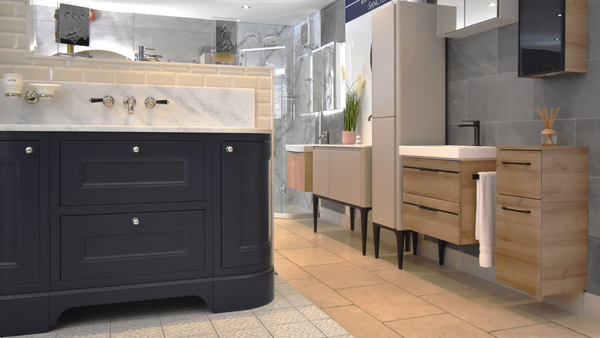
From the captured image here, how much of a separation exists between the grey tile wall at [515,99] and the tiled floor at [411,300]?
14.4 inches

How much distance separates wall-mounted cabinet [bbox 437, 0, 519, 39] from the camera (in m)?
2.88

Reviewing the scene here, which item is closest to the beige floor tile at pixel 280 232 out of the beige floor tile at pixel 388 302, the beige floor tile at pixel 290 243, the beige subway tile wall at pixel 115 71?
the beige floor tile at pixel 290 243

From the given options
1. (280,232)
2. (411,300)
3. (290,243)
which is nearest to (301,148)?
(280,232)

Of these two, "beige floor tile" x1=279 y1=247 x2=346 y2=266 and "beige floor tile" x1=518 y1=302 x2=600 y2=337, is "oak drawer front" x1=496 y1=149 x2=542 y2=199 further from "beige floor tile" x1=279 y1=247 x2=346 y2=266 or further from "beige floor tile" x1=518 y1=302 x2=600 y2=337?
"beige floor tile" x1=279 y1=247 x2=346 y2=266

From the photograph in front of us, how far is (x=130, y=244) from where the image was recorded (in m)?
2.40

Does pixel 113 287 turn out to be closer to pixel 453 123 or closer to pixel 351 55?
pixel 453 123

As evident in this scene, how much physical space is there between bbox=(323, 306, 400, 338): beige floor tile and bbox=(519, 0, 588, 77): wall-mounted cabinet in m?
1.57

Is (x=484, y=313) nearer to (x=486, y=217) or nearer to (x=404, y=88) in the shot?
(x=486, y=217)

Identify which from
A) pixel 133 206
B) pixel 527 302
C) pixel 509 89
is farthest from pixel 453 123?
pixel 133 206

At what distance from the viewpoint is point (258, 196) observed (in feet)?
8.55

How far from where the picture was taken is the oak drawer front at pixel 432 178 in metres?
2.94

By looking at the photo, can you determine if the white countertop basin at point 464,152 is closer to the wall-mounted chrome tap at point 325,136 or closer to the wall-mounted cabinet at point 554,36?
the wall-mounted cabinet at point 554,36

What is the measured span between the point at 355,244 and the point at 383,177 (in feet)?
3.12

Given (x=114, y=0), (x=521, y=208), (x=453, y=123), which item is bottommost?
(x=521, y=208)
